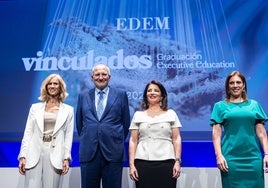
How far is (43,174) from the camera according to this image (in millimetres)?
2791

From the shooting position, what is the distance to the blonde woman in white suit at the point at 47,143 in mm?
2775

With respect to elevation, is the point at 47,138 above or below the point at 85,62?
below

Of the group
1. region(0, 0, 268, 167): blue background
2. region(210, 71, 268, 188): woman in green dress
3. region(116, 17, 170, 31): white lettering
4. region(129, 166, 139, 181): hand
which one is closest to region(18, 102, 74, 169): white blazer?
region(129, 166, 139, 181): hand

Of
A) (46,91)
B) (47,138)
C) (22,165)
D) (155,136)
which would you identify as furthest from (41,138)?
(155,136)

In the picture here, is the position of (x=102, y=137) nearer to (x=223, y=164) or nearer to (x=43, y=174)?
(x=43, y=174)

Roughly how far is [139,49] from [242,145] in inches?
60.2

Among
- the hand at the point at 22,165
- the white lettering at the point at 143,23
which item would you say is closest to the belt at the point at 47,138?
the hand at the point at 22,165

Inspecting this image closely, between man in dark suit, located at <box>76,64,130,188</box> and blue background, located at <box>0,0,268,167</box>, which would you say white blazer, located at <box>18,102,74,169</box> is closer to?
man in dark suit, located at <box>76,64,130,188</box>

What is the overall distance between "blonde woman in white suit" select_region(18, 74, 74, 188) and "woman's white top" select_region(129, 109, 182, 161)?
0.54 metres

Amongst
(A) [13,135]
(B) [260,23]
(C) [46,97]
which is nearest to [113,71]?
(C) [46,97]

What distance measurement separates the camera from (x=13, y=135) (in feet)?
12.2

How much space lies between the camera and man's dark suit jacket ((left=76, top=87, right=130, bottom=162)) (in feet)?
9.36

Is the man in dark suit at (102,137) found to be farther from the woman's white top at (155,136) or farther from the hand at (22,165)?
the hand at (22,165)

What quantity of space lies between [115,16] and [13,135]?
5.27ft
